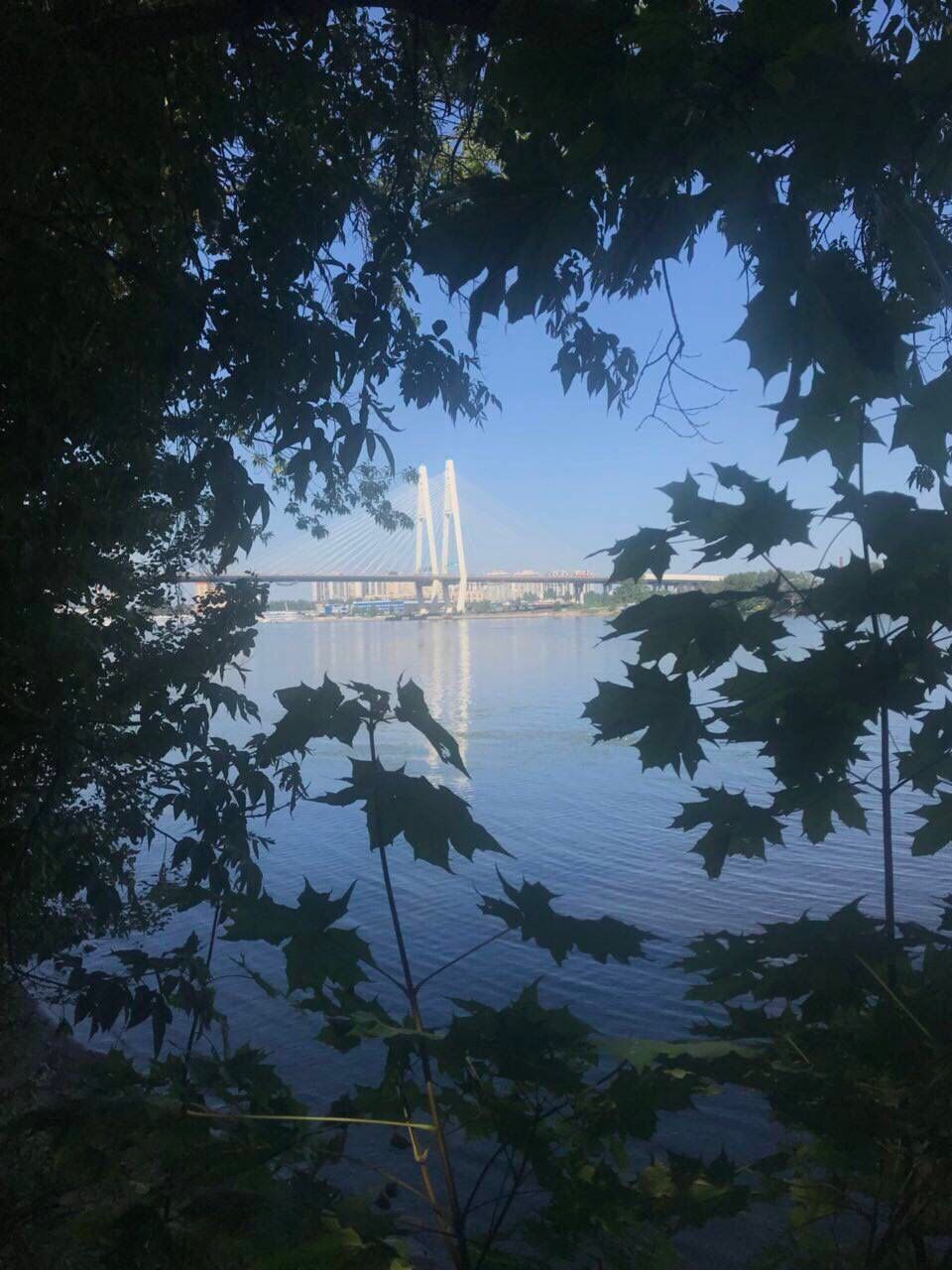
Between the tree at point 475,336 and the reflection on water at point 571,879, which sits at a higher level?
the tree at point 475,336

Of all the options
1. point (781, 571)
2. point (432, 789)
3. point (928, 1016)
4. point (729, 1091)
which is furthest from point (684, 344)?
point (729, 1091)

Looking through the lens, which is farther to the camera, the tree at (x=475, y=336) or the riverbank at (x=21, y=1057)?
the riverbank at (x=21, y=1057)

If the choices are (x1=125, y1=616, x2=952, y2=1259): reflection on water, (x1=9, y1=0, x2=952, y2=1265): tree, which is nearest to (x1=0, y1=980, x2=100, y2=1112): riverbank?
(x1=9, y1=0, x2=952, y2=1265): tree

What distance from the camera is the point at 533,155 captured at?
885mm

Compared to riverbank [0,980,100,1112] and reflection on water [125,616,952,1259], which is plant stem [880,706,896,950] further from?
riverbank [0,980,100,1112]

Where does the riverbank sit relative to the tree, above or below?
below

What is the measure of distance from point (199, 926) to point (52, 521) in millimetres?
4434

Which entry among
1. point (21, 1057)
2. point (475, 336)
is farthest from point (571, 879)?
point (475, 336)

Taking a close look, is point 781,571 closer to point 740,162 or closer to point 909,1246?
point 740,162

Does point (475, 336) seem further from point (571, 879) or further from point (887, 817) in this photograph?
point (571, 879)

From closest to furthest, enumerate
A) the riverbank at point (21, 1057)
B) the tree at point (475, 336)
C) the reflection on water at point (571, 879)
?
the tree at point (475, 336)
the riverbank at point (21, 1057)
the reflection on water at point (571, 879)

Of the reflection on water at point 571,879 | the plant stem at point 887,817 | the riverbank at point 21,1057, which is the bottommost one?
the reflection on water at point 571,879

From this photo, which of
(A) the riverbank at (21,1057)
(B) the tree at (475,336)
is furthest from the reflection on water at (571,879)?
(A) the riverbank at (21,1057)

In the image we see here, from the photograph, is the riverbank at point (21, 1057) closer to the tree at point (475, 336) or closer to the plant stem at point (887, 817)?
the tree at point (475, 336)
